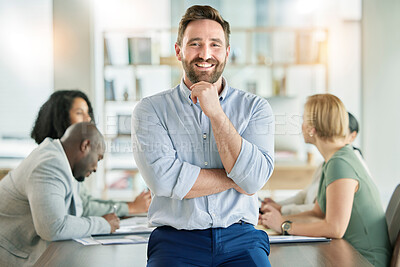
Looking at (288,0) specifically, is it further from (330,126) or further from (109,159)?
(330,126)

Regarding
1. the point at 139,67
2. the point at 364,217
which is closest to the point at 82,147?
the point at 364,217

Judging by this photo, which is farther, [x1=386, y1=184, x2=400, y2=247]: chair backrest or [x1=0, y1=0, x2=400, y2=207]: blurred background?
[x1=0, y1=0, x2=400, y2=207]: blurred background

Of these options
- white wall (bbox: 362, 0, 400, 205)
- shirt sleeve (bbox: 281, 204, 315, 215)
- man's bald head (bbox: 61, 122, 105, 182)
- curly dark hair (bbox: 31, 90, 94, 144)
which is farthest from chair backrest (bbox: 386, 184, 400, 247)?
white wall (bbox: 362, 0, 400, 205)

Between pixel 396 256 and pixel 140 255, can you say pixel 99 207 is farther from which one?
pixel 396 256

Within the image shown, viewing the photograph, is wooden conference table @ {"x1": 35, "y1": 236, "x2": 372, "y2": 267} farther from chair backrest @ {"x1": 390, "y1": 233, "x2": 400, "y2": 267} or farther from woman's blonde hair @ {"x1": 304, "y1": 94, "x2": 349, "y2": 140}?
woman's blonde hair @ {"x1": 304, "y1": 94, "x2": 349, "y2": 140}

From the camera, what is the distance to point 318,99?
214 centimetres

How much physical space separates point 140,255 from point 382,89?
4.48 metres

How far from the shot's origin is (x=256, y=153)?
60.1 inches

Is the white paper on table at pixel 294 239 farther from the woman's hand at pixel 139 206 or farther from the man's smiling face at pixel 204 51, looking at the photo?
the woman's hand at pixel 139 206

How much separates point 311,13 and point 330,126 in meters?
3.85

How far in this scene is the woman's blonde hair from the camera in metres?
2.12

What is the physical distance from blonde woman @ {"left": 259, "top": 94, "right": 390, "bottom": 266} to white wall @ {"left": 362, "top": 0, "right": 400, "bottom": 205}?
3.47 m

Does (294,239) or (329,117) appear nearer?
(294,239)

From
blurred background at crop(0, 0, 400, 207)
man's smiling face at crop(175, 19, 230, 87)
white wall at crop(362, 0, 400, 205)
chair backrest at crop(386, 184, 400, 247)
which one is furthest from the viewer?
white wall at crop(362, 0, 400, 205)
